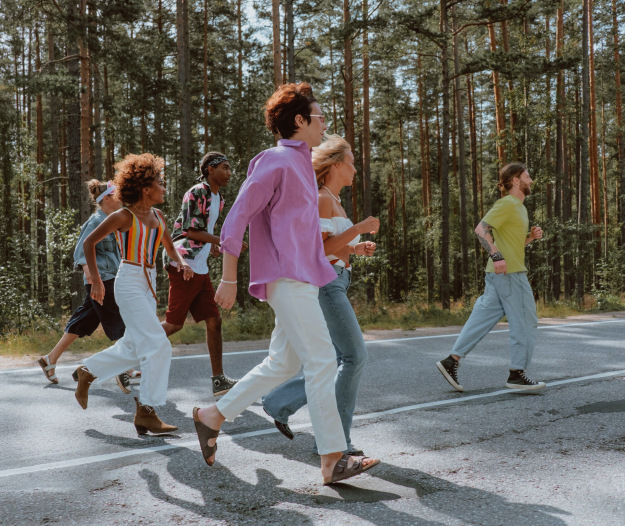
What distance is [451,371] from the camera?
5.72m

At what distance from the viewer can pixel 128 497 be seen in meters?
3.15

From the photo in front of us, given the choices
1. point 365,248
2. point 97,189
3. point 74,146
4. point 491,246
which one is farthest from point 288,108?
point 74,146

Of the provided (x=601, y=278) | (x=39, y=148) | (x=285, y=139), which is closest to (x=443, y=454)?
(x=285, y=139)

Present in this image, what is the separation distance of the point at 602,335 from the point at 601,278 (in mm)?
10891

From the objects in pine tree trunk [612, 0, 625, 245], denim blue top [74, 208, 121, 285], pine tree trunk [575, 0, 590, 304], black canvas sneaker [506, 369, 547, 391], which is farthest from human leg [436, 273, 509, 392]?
pine tree trunk [612, 0, 625, 245]

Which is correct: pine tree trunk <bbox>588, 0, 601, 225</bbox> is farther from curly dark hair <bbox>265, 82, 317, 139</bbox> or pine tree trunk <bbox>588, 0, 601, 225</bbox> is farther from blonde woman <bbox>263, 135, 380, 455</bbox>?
curly dark hair <bbox>265, 82, 317, 139</bbox>

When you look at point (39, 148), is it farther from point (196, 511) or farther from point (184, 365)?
point (196, 511)

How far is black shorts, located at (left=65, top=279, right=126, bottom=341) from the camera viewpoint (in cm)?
588

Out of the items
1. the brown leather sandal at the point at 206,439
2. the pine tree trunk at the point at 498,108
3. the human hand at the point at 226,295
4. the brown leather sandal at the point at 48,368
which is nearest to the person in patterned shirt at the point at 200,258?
the brown leather sandal at the point at 48,368

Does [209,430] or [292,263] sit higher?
[292,263]

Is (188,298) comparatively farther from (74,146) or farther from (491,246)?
(74,146)

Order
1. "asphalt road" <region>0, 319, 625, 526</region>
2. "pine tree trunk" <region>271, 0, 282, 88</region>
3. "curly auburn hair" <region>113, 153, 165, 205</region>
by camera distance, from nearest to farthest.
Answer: "asphalt road" <region>0, 319, 625, 526</region> < "curly auburn hair" <region>113, 153, 165, 205</region> < "pine tree trunk" <region>271, 0, 282, 88</region>

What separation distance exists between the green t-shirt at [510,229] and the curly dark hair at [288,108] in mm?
3079

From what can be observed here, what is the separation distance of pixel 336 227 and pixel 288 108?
0.76 metres
